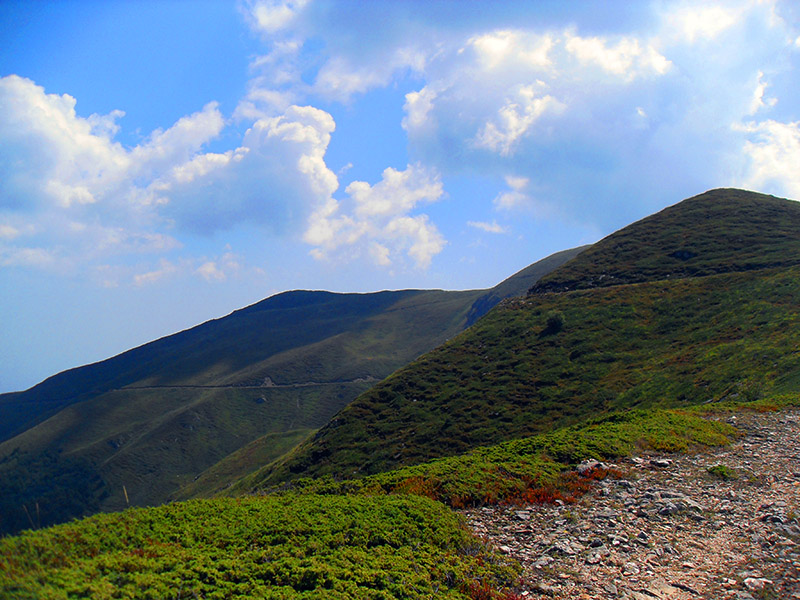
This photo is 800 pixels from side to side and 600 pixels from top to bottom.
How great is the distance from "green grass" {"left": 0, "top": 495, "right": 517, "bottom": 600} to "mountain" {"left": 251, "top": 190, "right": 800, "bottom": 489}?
29.7m

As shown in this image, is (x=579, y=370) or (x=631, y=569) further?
(x=579, y=370)

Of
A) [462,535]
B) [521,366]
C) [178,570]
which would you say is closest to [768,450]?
[462,535]

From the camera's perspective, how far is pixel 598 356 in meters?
61.1

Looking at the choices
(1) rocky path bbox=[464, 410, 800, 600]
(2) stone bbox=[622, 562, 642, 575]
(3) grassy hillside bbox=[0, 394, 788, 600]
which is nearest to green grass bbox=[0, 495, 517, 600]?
(3) grassy hillside bbox=[0, 394, 788, 600]

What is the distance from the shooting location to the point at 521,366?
65.6m

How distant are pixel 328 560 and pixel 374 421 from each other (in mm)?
56462

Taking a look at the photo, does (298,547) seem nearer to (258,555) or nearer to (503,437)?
(258,555)

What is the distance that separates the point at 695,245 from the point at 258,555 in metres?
104

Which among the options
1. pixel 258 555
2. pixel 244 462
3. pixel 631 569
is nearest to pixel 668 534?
pixel 631 569

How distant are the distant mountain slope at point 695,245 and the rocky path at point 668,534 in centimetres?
7442

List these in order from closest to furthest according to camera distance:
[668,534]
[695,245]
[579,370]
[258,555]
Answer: [258,555] → [668,534] → [579,370] → [695,245]

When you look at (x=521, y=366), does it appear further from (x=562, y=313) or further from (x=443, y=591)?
(x=443, y=591)

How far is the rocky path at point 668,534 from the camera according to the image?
32.2ft

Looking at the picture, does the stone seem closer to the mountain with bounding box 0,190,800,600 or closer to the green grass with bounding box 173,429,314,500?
the mountain with bounding box 0,190,800,600
